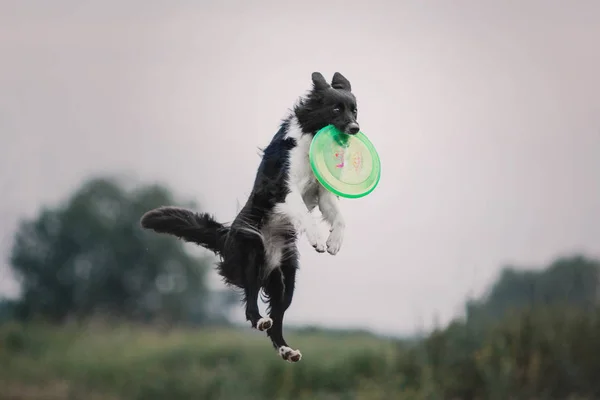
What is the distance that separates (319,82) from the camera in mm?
7312

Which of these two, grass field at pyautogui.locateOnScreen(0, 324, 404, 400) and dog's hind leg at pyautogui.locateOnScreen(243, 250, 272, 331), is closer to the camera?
dog's hind leg at pyautogui.locateOnScreen(243, 250, 272, 331)

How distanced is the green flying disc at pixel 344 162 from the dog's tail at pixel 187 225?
0.97m

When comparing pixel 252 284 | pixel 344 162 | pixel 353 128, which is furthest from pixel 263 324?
pixel 353 128

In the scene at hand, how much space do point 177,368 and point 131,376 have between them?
1405 millimetres

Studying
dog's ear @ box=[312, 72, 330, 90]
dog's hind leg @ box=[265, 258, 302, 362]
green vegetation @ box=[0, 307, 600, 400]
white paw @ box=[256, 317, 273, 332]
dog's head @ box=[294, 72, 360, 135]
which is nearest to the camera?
white paw @ box=[256, 317, 273, 332]

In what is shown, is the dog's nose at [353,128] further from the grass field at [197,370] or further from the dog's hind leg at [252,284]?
the grass field at [197,370]

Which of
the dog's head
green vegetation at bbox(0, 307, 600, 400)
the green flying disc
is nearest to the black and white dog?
the dog's head

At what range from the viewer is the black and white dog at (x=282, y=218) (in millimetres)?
7086

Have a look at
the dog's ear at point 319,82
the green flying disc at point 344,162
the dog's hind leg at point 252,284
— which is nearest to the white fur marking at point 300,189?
the green flying disc at point 344,162

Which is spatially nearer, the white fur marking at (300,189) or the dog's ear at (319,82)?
the white fur marking at (300,189)

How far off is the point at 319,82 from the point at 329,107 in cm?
20

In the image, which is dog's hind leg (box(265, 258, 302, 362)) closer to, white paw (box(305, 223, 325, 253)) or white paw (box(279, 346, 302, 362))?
white paw (box(279, 346, 302, 362))

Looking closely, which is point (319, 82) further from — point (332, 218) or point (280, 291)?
point (280, 291)

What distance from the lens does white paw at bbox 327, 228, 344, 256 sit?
7018 mm
